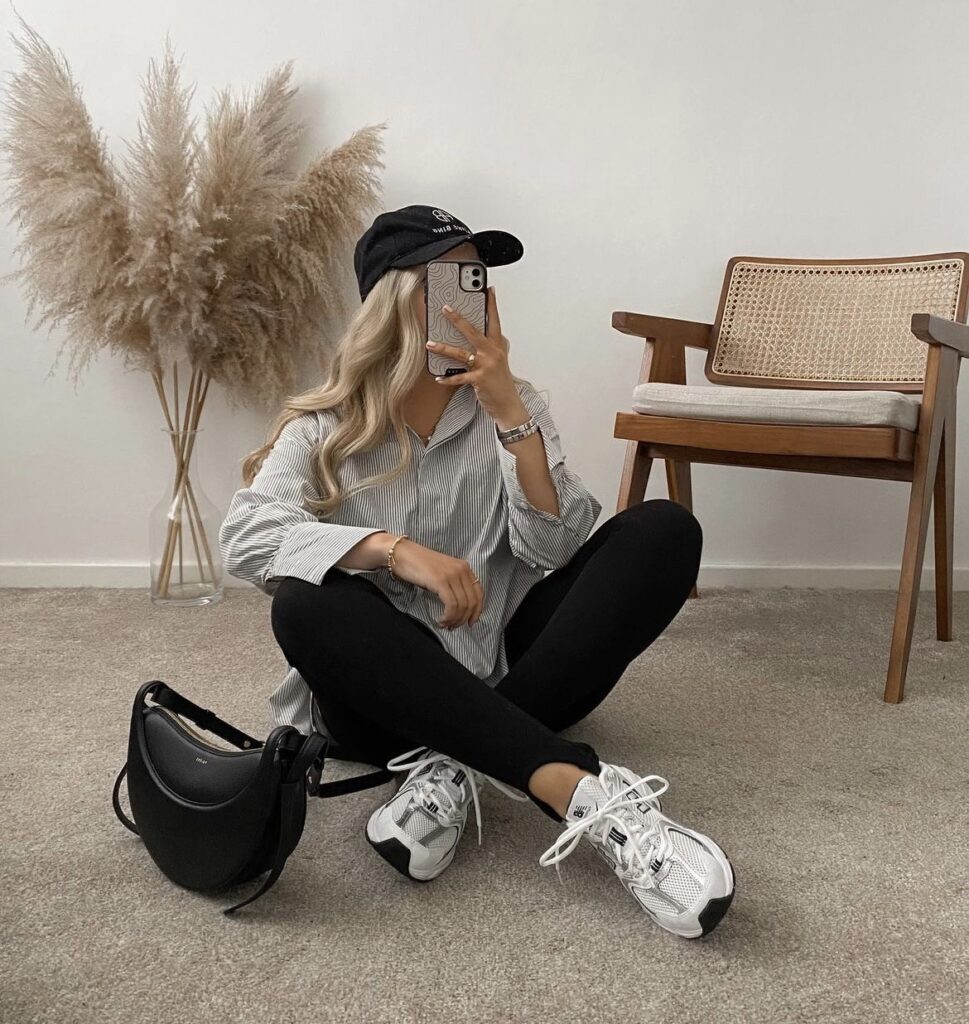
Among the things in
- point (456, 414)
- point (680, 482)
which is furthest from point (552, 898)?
point (680, 482)

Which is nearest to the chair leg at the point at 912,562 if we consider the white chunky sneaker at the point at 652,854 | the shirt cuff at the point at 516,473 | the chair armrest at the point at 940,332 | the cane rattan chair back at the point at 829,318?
the chair armrest at the point at 940,332

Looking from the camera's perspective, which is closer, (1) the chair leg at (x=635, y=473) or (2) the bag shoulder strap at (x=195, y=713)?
(2) the bag shoulder strap at (x=195, y=713)

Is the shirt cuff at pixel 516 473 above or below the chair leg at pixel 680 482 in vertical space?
above

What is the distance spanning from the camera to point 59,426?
235 cm

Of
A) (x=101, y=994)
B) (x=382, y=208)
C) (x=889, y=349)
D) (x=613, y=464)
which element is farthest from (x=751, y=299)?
(x=101, y=994)

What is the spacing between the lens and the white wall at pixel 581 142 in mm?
2219

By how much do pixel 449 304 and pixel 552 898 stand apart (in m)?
0.67

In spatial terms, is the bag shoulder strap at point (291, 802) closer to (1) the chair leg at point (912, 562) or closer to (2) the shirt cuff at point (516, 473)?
Result: (2) the shirt cuff at point (516, 473)

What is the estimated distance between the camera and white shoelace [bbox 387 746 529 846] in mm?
1039

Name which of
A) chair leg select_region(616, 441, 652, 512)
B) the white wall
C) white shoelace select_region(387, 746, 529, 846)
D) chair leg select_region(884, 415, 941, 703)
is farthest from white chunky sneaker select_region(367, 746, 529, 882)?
the white wall

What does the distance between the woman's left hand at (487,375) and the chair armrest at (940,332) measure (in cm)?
69

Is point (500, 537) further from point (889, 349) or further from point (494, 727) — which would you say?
point (889, 349)

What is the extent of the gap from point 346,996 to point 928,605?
69.2 inches

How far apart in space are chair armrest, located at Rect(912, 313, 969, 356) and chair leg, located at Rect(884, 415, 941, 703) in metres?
0.14
